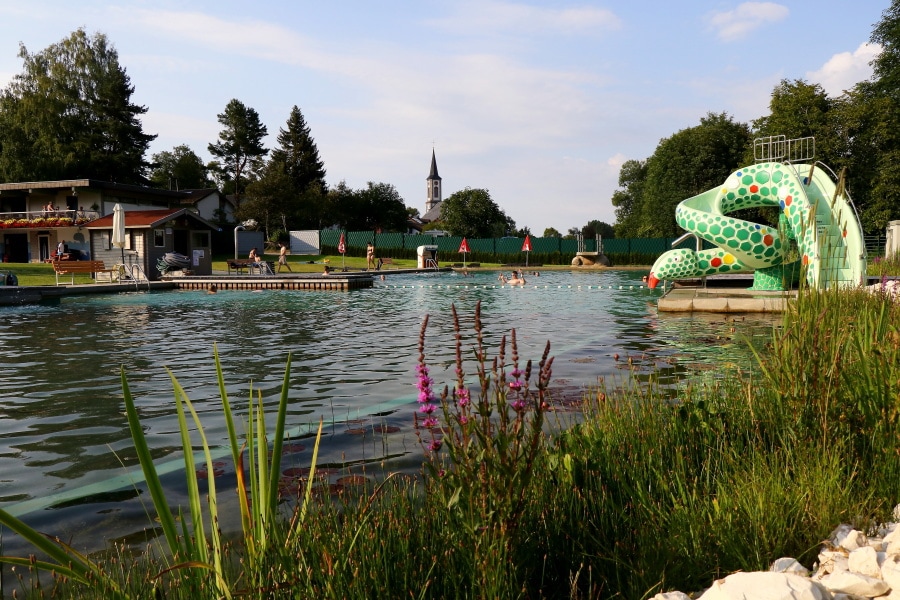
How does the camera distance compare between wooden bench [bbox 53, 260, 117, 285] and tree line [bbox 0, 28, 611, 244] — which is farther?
tree line [bbox 0, 28, 611, 244]

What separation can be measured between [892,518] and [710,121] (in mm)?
59907

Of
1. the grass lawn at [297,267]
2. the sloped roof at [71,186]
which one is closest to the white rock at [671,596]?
the grass lawn at [297,267]

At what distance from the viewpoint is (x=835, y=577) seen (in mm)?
2514

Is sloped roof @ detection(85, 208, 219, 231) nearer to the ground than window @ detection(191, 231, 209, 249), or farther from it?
farther from it

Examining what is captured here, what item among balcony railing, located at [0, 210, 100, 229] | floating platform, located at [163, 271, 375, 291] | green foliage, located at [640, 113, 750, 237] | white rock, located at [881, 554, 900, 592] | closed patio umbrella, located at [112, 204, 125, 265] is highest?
green foliage, located at [640, 113, 750, 237]

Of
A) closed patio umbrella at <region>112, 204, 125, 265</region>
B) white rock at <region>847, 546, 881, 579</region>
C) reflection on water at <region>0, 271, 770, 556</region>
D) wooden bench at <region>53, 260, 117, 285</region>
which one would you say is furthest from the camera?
closed patio umbrella at <region>112, 204, 125, 265</region>

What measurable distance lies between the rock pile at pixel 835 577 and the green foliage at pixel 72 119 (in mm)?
60235

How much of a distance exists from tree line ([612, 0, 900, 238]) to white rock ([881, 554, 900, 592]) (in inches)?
1310

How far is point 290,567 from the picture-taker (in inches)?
85.4

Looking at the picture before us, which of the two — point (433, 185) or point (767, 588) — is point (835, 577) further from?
point (433, 185)

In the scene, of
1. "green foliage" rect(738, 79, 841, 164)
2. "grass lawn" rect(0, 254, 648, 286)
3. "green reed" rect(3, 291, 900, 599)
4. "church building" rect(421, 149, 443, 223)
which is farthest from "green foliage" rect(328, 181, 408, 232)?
"church building" rect(421, 149, 443, 223)

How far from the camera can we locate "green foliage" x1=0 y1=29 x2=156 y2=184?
2103 inches

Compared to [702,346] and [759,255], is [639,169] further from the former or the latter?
[702,346]

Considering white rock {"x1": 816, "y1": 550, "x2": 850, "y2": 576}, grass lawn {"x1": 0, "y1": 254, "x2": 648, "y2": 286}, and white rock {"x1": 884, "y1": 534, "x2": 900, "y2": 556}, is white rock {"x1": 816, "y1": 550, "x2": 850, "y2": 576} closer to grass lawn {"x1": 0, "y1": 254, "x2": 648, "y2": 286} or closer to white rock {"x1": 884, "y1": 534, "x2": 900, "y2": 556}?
white rock {"x1": 884, "y1": 534, "x2": 900, "y2": 556}
